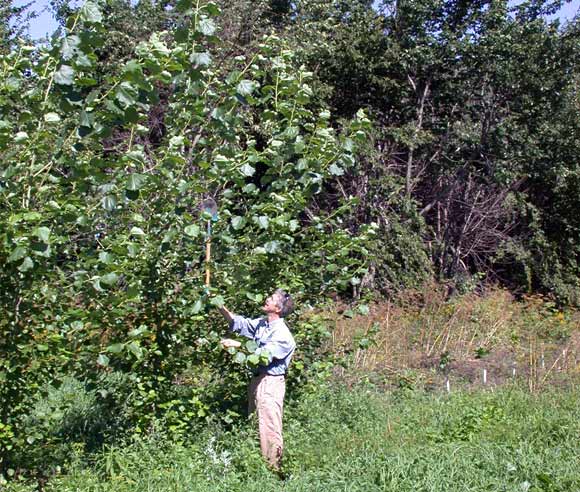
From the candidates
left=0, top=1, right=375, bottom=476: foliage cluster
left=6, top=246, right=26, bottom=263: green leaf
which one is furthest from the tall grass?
left=6, top=246, right=26, bottom=263: green leaf

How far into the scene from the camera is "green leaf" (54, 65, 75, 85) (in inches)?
173

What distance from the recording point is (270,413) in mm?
6121

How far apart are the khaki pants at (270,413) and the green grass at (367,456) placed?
11 cm

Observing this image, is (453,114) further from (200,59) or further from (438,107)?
(200,59)

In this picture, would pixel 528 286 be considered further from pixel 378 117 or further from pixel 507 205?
pixel 378 117

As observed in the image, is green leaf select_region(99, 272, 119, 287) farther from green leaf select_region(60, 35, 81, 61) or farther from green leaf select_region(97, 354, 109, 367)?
green leaf select_region(60, 35, 81, 61)

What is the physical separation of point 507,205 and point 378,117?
3153 mm

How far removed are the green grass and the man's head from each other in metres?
0.94

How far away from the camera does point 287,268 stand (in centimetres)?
648

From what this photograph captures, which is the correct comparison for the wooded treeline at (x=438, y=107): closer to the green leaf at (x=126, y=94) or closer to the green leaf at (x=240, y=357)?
the green leaf at (x=240, y=357)

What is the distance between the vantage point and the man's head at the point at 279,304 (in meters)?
6.15

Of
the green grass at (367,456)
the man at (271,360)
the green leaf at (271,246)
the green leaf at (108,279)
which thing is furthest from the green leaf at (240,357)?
the green leaf at (108,279)

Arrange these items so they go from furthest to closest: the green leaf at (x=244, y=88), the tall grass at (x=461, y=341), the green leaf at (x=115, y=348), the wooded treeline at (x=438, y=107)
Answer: the wooded treeline at (x=438, y=107) → the tall grass at (x=461, y=341) → the green leaf at (x=244, y=88) → the green leaf at (x=115, y=348)

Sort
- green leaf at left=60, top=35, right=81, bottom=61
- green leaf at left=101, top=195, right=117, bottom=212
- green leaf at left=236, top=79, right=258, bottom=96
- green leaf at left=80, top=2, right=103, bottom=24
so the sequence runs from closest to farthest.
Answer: green leaf at left=60, top=35, right=81, bottom=61
green leaf at left=80, top=2, right=103, bottom=24
green leaf at left=101, top=195, right=117, bottom=212
green leaf at left=236, top=79, right=258, bottom=96
